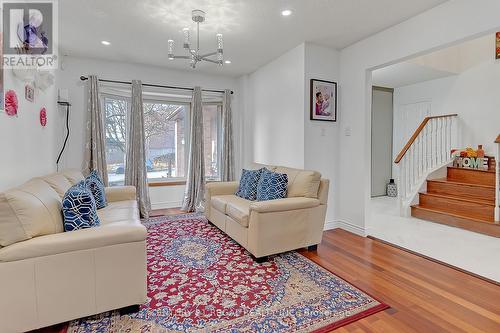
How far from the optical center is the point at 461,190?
166 inches

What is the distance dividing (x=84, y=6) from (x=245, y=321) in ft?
10.5

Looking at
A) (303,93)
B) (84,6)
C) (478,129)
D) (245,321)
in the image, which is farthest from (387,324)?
(478,129)

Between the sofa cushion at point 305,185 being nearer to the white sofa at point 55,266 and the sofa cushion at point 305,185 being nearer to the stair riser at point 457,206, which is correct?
the white sofa at point 55,266

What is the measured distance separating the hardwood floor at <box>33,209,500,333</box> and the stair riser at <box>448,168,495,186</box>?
236 cm

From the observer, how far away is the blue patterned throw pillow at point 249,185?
3.38 metres

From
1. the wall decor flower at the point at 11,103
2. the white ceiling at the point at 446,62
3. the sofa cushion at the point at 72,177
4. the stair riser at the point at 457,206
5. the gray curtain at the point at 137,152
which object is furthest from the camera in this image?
the white ceiling at the point at 446,62

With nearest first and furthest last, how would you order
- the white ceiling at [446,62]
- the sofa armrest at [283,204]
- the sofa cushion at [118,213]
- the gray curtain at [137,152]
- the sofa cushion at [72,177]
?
the sofa cushion at [118,213], the sofa armrest at [283,204], the sofa cushion at [72,177], the gray curtain at [137,152], the white ceiling at [446,62]

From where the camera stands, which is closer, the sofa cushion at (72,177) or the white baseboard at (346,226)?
the sofa cushion at (72,177)

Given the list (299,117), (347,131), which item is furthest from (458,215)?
(299,117)

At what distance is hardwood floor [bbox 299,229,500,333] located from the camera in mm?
1712

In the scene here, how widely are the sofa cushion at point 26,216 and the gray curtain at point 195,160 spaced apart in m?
2.99

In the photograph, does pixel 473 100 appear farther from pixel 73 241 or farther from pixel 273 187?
pixel 73 241

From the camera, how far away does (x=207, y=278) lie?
2326mm

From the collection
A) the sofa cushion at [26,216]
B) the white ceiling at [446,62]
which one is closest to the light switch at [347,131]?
the white ceiling at [446,62]
